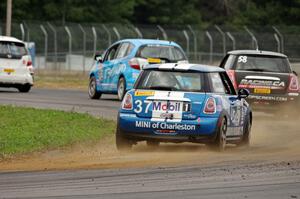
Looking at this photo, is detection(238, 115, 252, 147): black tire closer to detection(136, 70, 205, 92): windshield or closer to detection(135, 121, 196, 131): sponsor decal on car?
detection(136, 70, 205, 92): windshield

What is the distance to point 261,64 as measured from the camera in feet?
82.9

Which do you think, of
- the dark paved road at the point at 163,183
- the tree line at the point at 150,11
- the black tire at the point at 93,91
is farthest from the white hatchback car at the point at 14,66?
the tree line at the point at 150,11

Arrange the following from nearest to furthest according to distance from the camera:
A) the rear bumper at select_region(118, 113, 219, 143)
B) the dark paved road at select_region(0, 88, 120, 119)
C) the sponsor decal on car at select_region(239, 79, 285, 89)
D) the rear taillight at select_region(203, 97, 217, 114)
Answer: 1. the rear bumper at select_region(118, 113, 219, 143)
2. the rear taillight at select_region(203, 97, 217, 114)
3. the sponsor decal on car at select_region(239, 79, 285, 89)
4. the dark paved road at select_region(0, 88, 120, 119)

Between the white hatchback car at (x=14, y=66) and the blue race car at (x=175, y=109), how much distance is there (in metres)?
15.8

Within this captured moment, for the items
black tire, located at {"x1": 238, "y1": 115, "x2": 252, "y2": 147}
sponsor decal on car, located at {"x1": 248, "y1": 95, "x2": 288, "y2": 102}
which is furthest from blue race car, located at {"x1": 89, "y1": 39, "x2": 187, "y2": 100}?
black tire, located at {"x1": 238, "y1": 115, "x2": 252, "y2": 147}

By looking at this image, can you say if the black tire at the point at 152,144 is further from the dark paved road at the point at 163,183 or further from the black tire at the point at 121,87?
the black tire at the point at 121,87

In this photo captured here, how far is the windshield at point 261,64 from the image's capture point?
82.6 feet

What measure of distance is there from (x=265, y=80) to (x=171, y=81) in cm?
854

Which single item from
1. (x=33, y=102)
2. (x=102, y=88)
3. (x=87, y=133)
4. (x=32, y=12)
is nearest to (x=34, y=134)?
(x=87, y=133)

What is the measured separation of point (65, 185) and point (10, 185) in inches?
23.8

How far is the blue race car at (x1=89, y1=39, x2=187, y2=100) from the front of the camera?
28844mm

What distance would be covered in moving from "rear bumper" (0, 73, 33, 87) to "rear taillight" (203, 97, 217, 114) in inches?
651

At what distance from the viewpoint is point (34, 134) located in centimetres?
1852

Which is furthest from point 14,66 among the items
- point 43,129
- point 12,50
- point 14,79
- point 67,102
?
point 43,129
